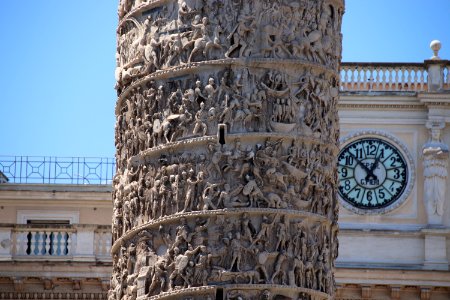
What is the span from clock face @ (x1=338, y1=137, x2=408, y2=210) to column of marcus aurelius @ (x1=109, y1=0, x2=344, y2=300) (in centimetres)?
2503

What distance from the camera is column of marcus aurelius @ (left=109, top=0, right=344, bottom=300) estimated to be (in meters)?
15.7

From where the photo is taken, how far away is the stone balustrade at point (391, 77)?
4250 cm

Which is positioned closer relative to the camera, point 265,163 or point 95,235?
point 265,163

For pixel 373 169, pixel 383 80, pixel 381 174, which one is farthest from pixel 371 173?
pixel 383 80

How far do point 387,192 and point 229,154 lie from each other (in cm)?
2645

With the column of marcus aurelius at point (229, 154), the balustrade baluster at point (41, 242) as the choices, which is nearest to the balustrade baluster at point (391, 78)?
the balustrade baluster at point (41, 242)

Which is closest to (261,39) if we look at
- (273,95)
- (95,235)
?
(273,95)

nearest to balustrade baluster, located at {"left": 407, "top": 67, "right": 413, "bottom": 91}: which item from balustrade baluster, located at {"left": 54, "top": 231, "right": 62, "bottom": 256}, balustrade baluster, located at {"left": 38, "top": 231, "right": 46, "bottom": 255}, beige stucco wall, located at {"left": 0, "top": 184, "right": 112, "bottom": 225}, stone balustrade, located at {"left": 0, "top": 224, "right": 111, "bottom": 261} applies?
beige stucco wall, located at {"left": 0, "top": 184, "right": 112, "bottom": 225}

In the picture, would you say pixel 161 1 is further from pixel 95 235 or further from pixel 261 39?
pixel 95 235

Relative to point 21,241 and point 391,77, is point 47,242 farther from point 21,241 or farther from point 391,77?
point 391,77

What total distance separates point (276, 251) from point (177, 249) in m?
0.84

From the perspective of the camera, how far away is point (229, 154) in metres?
15.8

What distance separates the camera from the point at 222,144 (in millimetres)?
15852

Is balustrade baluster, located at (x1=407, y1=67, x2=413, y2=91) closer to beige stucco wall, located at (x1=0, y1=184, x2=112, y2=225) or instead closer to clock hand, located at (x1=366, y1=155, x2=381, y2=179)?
clock hand, located at (x1=366, y1=155, x2=381, y2=179)
